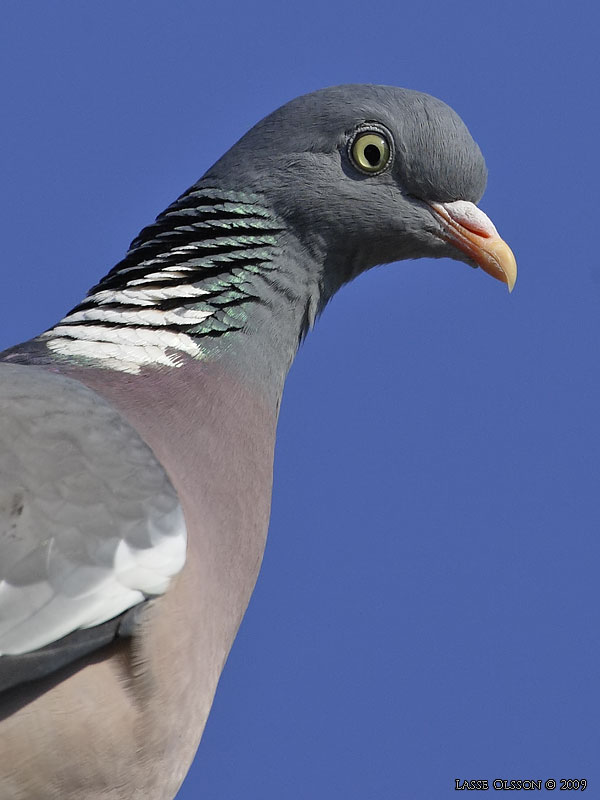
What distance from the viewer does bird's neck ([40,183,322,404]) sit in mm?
3605

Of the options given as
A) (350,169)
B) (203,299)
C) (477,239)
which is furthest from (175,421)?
(477,239)

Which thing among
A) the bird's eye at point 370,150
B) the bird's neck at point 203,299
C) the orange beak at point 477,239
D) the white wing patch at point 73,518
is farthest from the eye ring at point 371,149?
the white wing patch at point 73,518

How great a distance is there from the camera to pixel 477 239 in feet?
12.9

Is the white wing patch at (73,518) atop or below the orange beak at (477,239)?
below

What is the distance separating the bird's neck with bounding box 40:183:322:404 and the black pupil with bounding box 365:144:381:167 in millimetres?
367

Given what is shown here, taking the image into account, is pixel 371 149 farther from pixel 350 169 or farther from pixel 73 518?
pixel 73 518

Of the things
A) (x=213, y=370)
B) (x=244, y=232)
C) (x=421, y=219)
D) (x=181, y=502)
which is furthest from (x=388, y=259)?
(x=181, y=502)

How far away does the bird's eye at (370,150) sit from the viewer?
3.90 metres

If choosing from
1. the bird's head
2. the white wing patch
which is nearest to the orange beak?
the bird's head

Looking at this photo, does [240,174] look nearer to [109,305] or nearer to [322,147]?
[322,147]

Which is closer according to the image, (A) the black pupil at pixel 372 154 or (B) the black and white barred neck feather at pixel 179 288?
(B) the black and white barred neck feather at pixel 179 288

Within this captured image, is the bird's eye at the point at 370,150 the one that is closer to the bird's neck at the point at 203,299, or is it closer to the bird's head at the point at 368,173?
the bird's head at the point at 368,173

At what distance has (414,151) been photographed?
12.8ft

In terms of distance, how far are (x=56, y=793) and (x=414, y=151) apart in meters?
2.20
